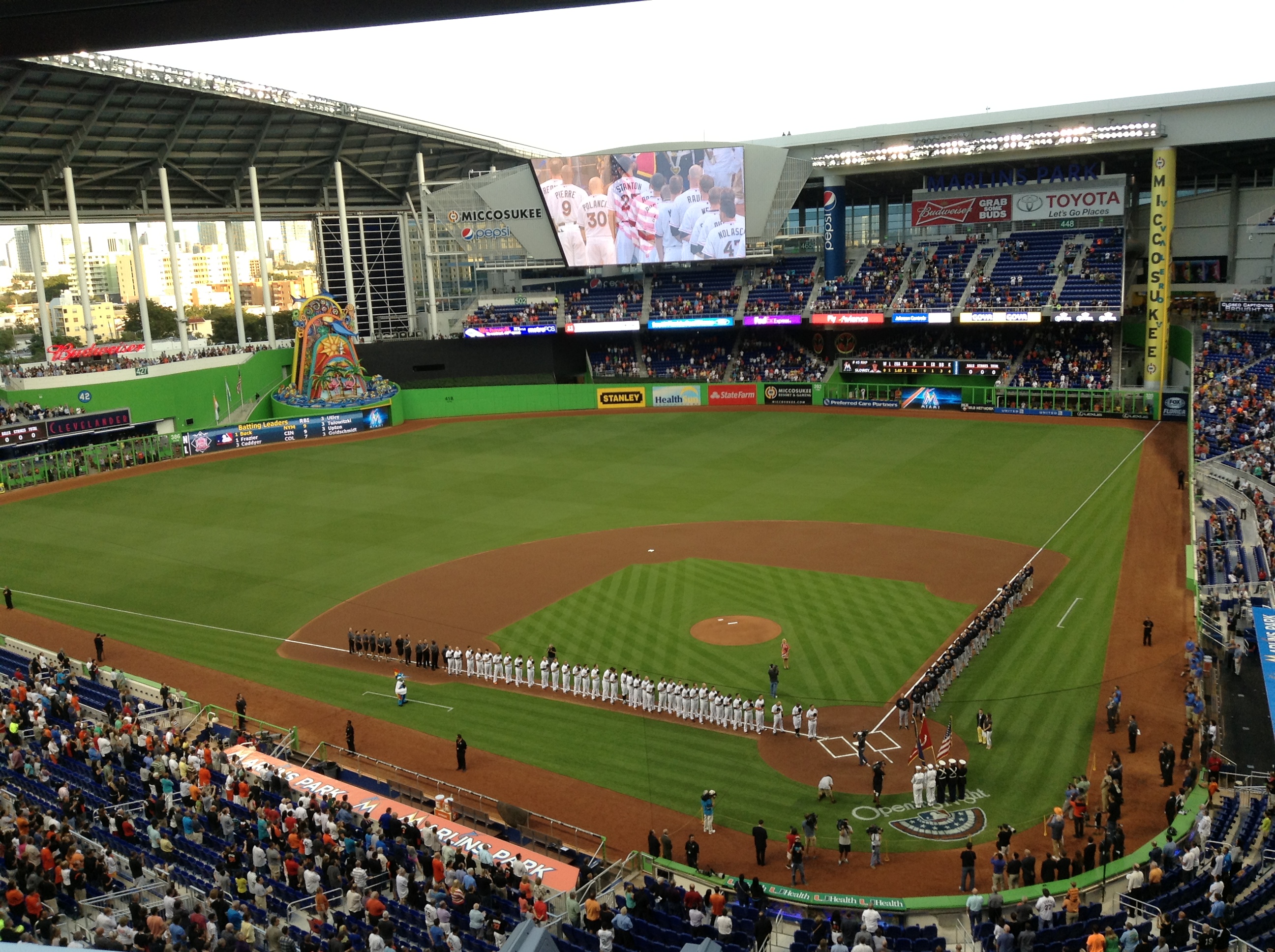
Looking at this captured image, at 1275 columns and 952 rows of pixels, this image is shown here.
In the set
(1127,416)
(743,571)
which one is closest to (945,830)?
(743,571)

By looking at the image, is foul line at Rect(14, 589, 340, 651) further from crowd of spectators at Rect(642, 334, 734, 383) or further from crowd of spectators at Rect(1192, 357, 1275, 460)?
crowd of spectators at Rect(642, 334, 734, 383)

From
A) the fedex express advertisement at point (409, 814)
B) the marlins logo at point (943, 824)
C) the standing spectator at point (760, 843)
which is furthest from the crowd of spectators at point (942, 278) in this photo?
the fedex express advertisement at point (409, 814)

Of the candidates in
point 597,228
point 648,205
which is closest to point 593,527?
point 648,205

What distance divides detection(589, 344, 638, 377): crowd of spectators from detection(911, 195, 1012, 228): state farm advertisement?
21.9 meters

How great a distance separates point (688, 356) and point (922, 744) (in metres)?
56.1

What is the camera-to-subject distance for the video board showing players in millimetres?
69062

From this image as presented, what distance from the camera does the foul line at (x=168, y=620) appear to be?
31000 mm

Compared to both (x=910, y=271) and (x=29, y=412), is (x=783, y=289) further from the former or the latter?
(x=29, y=412)

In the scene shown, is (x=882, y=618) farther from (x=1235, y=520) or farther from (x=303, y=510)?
(x=303, y=510)

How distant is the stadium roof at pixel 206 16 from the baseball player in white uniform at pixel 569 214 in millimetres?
70387

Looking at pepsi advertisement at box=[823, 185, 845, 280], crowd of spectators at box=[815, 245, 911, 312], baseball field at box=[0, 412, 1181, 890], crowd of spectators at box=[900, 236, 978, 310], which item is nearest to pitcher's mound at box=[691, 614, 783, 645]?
baseball field at box=[0, 412, 1181, 890]

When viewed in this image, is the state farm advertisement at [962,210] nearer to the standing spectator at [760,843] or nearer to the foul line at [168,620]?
the foul line at [168,620]

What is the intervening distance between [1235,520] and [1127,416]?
27.5 meters

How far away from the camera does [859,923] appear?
15188mm
